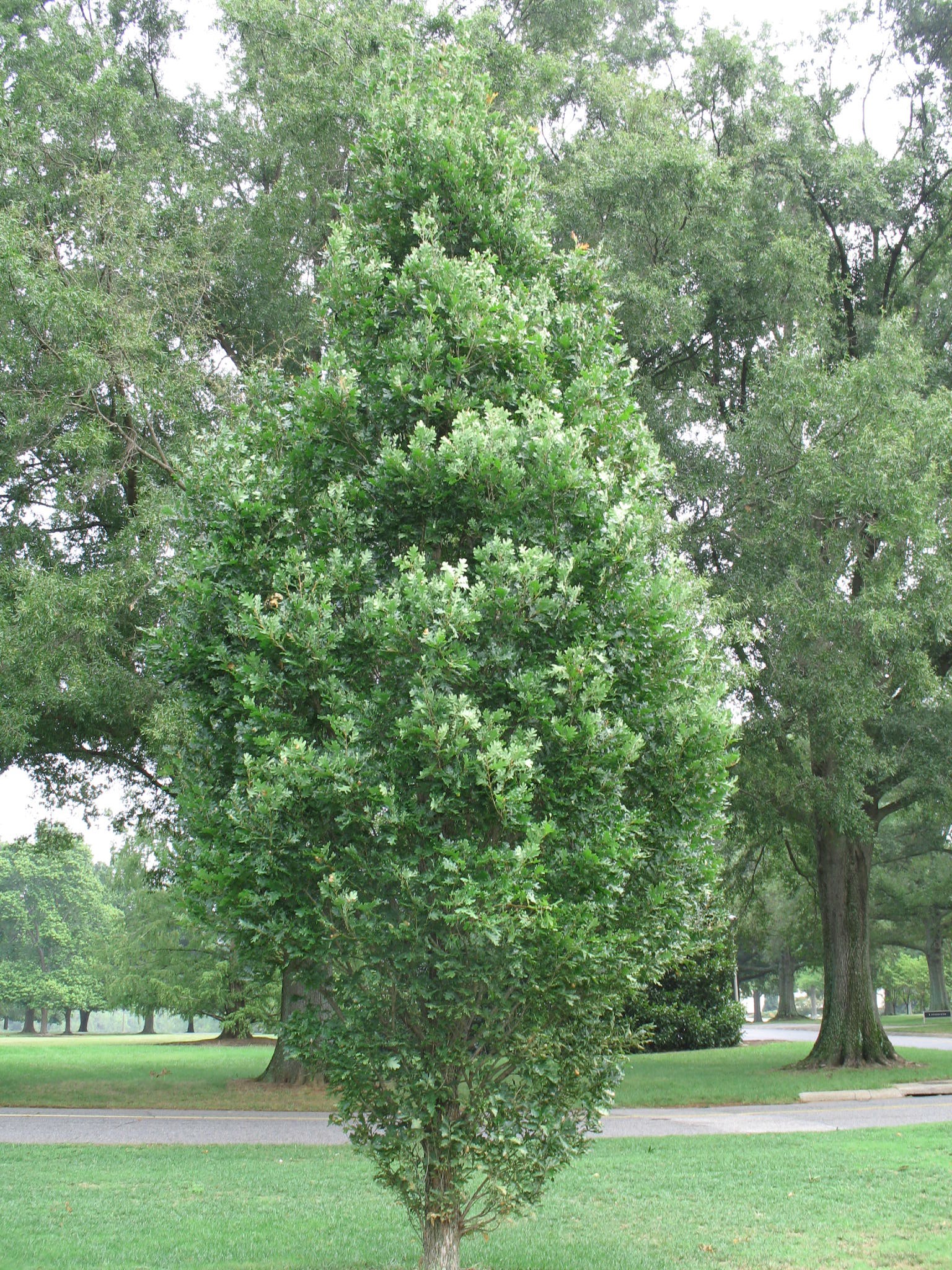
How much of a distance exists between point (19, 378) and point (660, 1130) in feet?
43.7

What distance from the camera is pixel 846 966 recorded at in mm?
19359

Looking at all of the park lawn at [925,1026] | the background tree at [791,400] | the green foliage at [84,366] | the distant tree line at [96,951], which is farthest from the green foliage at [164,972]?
the background tree at [791,400]

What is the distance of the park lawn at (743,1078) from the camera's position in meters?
16.0

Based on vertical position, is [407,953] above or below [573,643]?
below

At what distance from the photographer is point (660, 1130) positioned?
1260cm

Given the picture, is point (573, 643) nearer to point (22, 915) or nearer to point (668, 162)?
point (668, 162)

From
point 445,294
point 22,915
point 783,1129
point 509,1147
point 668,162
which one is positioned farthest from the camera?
point 22,915

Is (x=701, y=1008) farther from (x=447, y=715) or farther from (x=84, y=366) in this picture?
(x=447, y=715)

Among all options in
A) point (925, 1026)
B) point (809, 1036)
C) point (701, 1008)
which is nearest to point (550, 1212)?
point (701, 1008)

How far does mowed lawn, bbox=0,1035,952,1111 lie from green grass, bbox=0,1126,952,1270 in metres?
2.61

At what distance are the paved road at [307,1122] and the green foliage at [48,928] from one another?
2039 inches

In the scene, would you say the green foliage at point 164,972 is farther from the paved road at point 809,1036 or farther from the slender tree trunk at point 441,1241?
the slender tree trunk at point 441,1241

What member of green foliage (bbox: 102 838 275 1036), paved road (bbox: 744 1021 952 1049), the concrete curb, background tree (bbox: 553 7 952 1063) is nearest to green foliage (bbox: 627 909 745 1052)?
paved road (bbox: 744 1021 952 1049)

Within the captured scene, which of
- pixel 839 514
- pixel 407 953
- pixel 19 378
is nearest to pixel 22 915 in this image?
pixel 19 378
